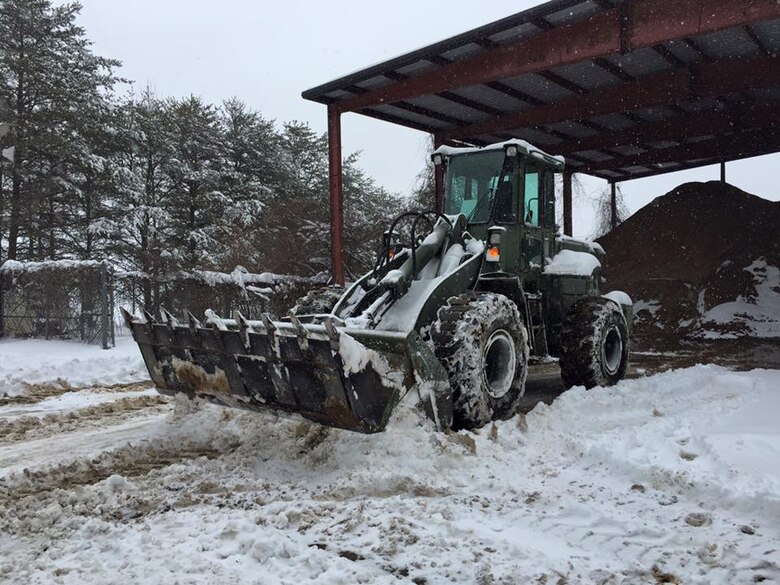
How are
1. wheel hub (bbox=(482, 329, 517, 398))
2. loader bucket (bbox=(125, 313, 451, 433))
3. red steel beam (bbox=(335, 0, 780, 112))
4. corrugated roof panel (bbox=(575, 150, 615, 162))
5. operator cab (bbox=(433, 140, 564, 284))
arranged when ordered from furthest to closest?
corrugated roof panel (bbox=(575, 150, 615, 162))
red steel beam (bbox=(335, 0, 780, 112))
operator cab (bbox=(433, 140, 564, 284))
wheel hub (bbox=(482, 329, 517, 398))
loader bucket (bbox=(125, 313, 451, 433))

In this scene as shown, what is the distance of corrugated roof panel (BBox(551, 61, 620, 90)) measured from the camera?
11258 millimetres

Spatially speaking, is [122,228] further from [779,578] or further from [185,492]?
[779,578]

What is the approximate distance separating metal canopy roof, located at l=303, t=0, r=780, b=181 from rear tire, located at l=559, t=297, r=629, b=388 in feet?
13.4

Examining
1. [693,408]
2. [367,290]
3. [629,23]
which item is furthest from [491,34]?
[693,408]

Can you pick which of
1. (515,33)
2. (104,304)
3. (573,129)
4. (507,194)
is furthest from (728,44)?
(104,304)

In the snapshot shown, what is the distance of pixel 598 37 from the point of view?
9172 millimetres

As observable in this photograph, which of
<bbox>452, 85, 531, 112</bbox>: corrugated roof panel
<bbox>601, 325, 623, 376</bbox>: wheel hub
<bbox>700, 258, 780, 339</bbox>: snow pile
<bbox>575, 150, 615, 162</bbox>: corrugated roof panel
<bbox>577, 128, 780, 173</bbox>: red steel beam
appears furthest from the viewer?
<bbox>575, 150, 615, 162</bbox>: corrugated roof panel

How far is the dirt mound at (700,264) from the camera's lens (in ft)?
46.9

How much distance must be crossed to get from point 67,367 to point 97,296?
3.19m

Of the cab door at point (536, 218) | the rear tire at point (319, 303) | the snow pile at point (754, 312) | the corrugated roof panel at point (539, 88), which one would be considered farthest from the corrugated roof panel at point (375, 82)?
the snow pile at point (754, 312)

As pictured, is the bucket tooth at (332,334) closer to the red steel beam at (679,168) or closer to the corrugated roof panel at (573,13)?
the corrugated roof panel at (573,13)

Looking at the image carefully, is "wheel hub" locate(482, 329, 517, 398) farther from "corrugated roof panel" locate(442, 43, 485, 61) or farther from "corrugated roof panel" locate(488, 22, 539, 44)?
"corrugated roof panel" locate(442, 43, 485, 61)

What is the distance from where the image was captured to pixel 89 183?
2095 cm

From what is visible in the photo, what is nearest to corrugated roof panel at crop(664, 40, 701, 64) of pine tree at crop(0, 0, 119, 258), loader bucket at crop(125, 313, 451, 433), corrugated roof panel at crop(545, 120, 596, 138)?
corrugated roof panel at crop(545, 120, 596, 138)
